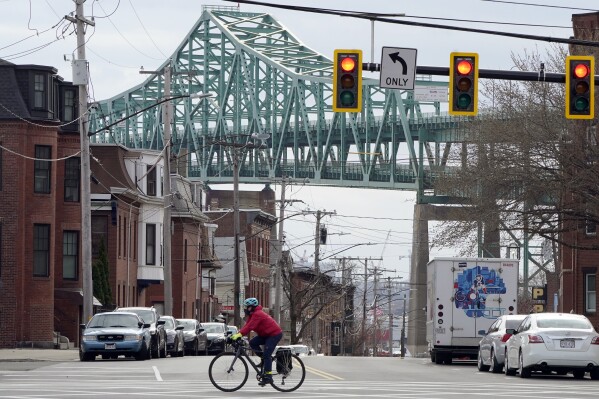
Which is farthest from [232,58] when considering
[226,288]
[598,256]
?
[598,256]

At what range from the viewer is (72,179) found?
5741cm

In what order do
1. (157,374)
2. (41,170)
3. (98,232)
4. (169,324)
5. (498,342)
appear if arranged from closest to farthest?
(157,374), (498,342), (169,324), (41,170), (98,232)

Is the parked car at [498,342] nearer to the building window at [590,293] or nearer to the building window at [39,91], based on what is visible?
the building window at [39,91]

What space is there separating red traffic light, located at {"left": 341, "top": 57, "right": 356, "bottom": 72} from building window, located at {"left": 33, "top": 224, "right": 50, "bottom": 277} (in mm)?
28910

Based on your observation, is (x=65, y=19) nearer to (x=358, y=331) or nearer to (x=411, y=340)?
(x=411, y=340)

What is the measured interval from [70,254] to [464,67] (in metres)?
34.2

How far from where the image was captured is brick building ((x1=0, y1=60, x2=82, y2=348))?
51.8 metres

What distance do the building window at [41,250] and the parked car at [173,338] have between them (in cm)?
920

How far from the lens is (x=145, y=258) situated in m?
71.4

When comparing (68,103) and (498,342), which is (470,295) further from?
(68,103)

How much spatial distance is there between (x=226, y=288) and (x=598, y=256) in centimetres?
4601

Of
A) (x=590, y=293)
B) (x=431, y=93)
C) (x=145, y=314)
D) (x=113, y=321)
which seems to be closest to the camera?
(x=113, y=321)

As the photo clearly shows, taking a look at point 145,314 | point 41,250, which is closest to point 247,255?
point 41,250

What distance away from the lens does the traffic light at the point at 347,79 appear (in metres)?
26.0
